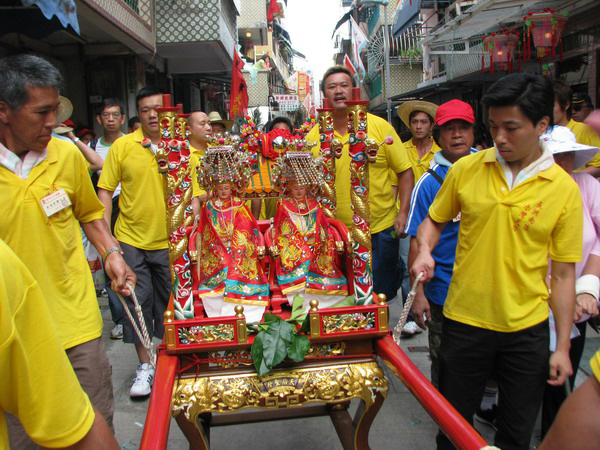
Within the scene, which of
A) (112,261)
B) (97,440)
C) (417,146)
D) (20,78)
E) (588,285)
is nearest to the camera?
(97,440)

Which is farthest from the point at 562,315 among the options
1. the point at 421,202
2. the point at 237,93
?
the point at 237,93

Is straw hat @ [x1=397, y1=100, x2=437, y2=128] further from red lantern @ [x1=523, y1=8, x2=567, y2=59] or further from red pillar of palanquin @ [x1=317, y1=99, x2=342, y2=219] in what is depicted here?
red lantern @ [x1=523, y1=8, x2=567, y2=59]

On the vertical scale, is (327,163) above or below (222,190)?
above

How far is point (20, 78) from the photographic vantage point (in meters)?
1.89

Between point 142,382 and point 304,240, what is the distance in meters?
1.70

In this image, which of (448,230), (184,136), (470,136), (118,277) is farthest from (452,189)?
(118,277)

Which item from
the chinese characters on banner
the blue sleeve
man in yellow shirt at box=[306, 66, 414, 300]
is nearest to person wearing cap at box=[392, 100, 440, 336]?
man in yellow shirt at box=[306, 66, 414, 300]

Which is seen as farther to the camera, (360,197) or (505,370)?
(360,197)

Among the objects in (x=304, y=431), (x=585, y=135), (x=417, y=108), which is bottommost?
(x=304, y=431)

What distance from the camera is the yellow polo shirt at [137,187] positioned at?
3.56 metres

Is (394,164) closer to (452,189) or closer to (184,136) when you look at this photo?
(452,189)

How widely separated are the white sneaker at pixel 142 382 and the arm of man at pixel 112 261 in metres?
1.43

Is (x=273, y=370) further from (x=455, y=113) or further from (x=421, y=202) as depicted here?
(x=455, y=113)

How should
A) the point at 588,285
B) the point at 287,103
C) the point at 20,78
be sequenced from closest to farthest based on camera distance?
the point at 20,78, the point at 588,285, the point at 287,103
